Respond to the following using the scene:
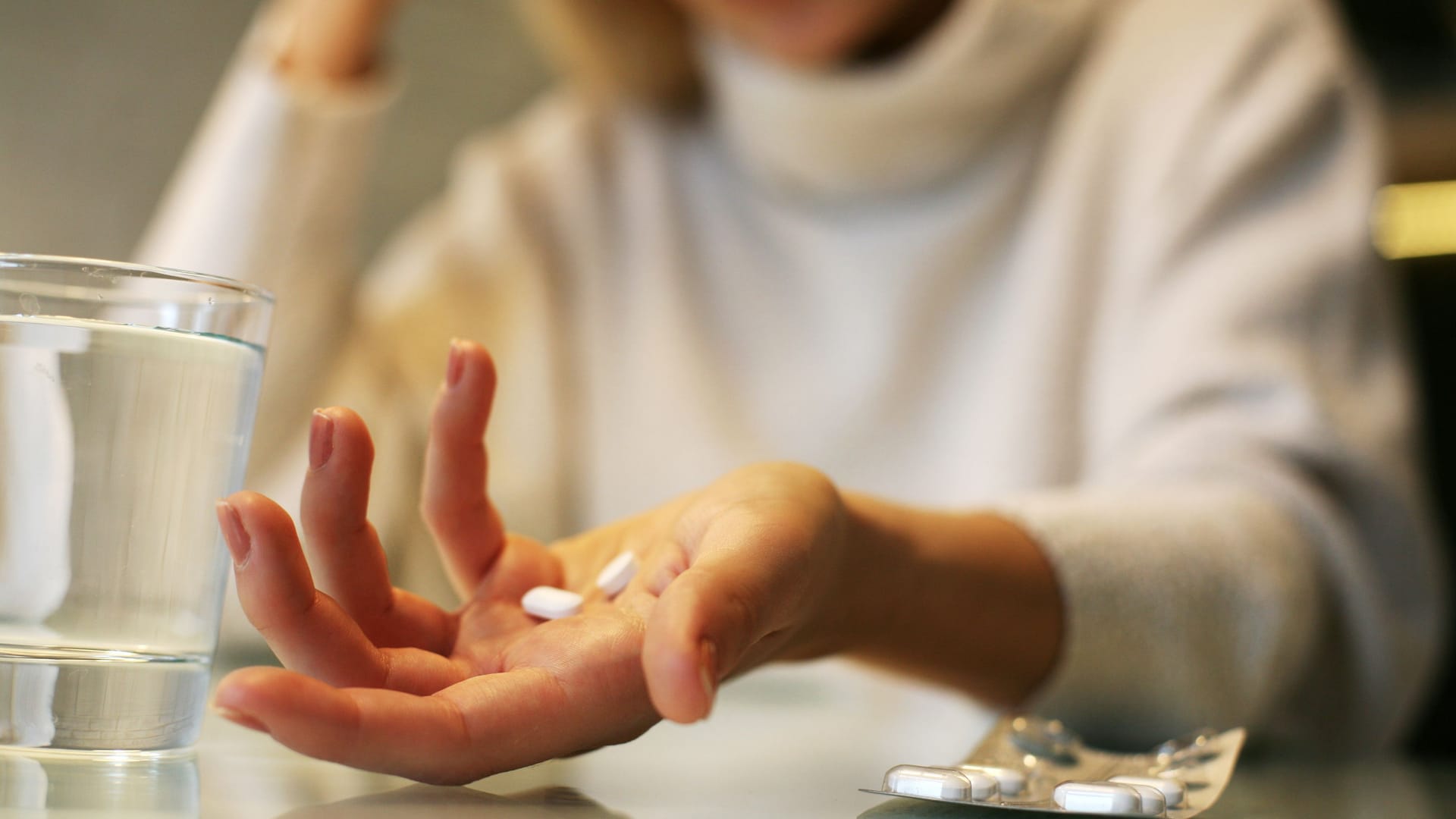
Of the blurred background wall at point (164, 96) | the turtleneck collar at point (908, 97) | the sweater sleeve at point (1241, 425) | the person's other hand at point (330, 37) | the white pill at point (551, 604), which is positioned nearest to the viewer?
the white pill at point (551, 604)

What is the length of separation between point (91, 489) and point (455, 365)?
0.36ft

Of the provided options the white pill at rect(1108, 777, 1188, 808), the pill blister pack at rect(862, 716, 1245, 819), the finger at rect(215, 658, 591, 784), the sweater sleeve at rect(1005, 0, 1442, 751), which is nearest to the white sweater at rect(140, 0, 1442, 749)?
the sweater sleeve at rect(1005, 0, 1442, 751)

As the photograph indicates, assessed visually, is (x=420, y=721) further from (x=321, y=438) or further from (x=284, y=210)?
(x=284, y=210)

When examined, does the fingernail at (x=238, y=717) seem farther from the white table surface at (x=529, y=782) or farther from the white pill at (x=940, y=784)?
the white pill at (x=940, y=784)

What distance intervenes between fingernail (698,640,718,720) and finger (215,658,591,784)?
0.20 feet

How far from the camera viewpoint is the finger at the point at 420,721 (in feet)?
0.84

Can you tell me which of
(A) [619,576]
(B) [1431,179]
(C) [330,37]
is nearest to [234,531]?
(A) [619,576]

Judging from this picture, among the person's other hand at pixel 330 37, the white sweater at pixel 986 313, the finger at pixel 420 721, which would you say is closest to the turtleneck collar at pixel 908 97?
the white sweater at pixel 986 313

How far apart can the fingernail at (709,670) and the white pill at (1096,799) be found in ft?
0.37

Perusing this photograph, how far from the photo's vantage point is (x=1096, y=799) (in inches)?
12.0

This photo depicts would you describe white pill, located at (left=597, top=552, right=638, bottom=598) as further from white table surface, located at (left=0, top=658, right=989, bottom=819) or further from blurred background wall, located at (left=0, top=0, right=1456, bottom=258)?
blurred background wall, located at (left=0, top=0, right=1456, bottom=258)

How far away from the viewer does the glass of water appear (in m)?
0.33

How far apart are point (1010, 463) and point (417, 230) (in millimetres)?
727

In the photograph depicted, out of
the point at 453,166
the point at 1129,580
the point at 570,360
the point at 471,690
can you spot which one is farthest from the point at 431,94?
the point at 471,690
